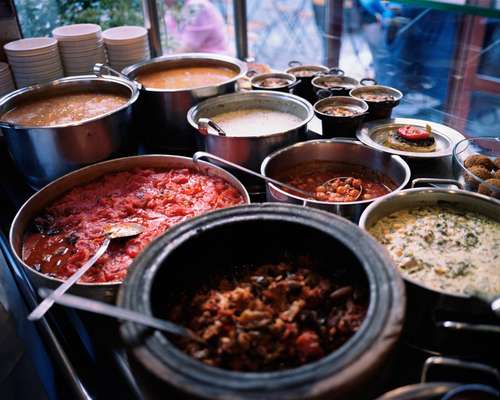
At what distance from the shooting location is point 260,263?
134 cm

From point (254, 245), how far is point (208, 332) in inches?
12.5

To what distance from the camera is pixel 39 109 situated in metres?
2.41

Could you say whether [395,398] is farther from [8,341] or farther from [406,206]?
[8,341]

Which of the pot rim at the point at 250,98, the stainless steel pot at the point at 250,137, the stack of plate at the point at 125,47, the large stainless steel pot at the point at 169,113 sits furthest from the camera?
the stack of plate at the point at 125,47

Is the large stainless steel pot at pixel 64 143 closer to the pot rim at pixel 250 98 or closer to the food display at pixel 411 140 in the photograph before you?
the pot rim at pixel 250 98

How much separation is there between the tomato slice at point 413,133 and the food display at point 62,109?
4.87 ft

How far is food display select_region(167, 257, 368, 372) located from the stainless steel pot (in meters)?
0.76

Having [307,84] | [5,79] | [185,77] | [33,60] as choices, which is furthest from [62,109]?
[307,84]

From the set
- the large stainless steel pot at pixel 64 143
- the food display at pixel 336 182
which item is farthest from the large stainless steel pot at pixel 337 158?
the large stainless steel pot at pixel 64 143

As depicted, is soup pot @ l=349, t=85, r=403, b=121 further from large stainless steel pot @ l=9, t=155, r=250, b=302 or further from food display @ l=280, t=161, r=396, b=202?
large stainless steel pot @ l=9, t=155, r=250, b=302

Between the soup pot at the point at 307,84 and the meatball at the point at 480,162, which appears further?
the soup pot at the point at 307,84

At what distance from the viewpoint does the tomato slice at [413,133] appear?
6.71 ft

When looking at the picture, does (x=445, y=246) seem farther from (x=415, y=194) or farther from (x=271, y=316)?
(x=271, y=316)

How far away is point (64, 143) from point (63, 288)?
961 mm
